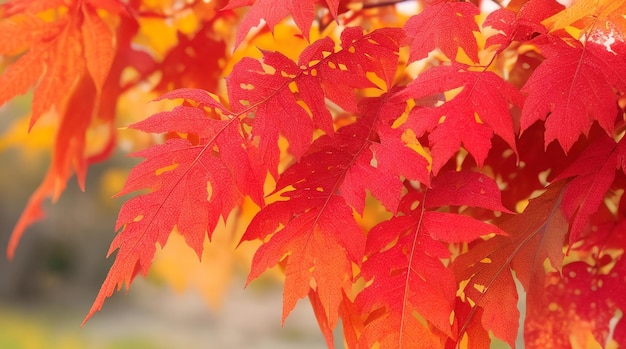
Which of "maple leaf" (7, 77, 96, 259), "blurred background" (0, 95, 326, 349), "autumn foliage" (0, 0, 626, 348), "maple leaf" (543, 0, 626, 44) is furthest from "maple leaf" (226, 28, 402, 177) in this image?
"blurred background" (0, 95, 326, 349)

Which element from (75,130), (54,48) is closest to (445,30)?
(54,48)

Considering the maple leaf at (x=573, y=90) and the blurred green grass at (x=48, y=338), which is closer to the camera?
the maple leaf at (x=573, y=90)

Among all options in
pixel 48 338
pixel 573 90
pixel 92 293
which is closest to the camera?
pixel 573 90

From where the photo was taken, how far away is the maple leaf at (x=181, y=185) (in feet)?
1.27

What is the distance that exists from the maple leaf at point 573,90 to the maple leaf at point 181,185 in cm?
18

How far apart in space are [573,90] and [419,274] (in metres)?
0.14

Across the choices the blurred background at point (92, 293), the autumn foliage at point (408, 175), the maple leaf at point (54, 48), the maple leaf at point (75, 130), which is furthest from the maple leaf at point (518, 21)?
the blurred background at point (92, 293)

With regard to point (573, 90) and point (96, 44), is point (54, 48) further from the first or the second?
point (573, 90)

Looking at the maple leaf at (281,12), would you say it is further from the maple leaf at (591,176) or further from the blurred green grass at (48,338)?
the blurred green grass at (48,338)

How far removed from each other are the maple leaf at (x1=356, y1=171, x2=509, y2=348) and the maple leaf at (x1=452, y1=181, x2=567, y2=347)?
0.11ft

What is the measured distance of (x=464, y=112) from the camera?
387 millimetres

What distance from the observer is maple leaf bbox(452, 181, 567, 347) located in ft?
1.38

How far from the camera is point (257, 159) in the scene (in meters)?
0.42

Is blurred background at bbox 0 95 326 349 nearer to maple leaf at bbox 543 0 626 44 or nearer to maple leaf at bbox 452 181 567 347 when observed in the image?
maple leaf at bbox 452 181 567 347
